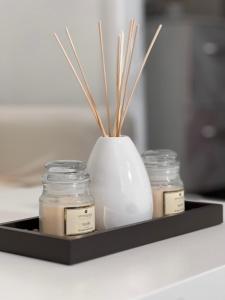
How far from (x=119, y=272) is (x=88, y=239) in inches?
2.6

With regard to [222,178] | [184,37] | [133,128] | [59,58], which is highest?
[184,37]

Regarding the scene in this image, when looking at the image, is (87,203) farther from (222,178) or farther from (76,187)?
(222,178)

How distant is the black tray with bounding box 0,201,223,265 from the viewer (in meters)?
0.77

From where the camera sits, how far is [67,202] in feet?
2.70

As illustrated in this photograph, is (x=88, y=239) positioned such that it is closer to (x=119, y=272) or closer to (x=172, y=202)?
(x=119, y=272)

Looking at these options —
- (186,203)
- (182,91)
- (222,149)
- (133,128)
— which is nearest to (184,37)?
(182,91)

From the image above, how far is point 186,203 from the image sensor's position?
1.05 meters

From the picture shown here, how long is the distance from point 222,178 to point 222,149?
0.18 metres

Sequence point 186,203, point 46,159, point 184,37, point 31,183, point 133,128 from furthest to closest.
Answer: point 184,37, point 133,128, point 46,159, point 31,183, point 186,203

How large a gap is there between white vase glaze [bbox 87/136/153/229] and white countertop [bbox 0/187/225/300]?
0.18 feet

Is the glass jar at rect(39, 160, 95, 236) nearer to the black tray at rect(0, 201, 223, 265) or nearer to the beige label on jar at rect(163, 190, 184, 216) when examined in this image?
the black tray at rect(0, 201, 223, 265)

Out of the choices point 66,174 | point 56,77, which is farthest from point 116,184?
point 56,77

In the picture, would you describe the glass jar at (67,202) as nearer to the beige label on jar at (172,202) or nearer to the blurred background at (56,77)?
the beige label on jar at (172,202)

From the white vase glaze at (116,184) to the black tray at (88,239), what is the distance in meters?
0.03
